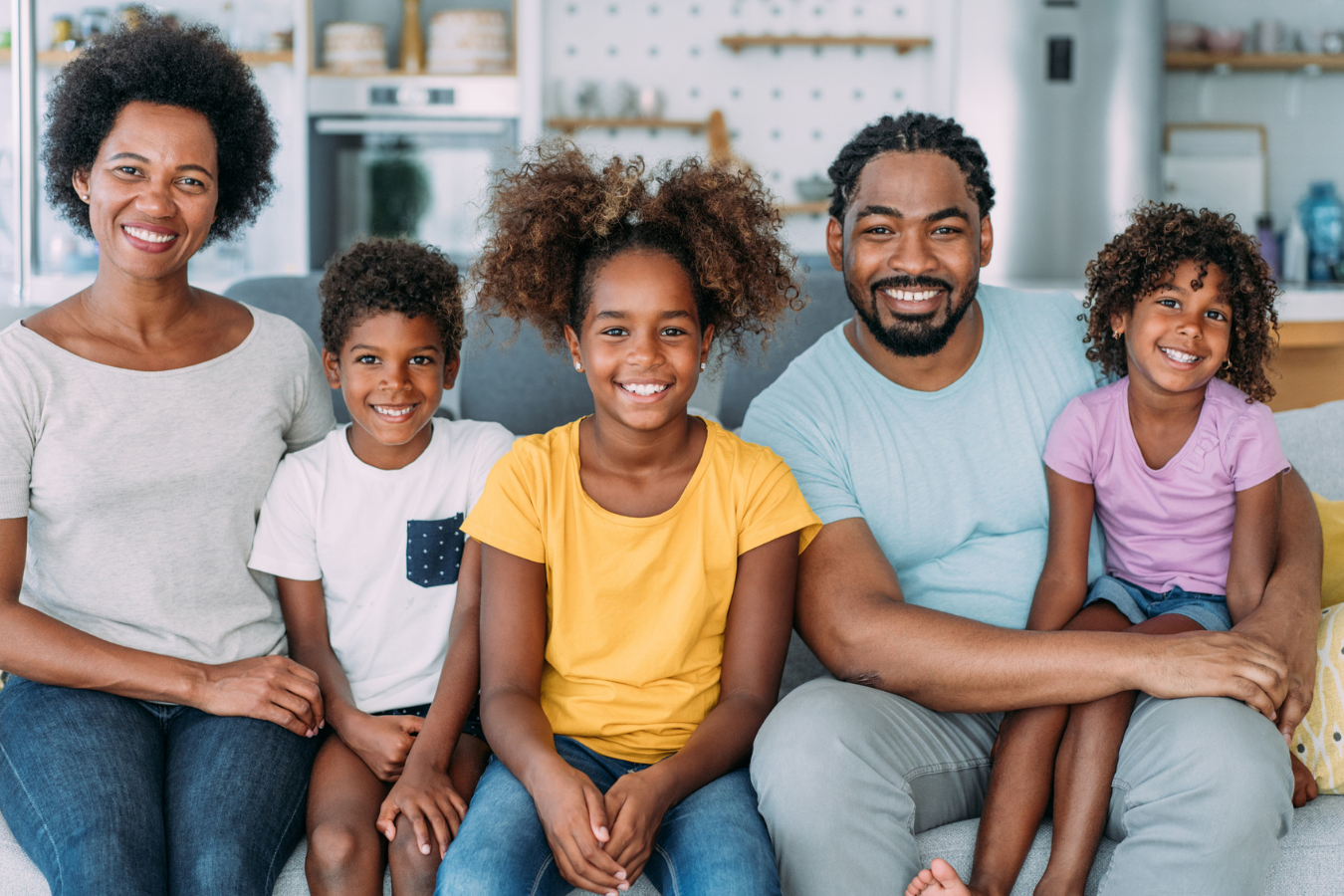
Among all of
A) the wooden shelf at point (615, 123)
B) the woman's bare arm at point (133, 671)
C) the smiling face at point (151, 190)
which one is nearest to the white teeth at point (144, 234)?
the smiling face at point (151, 190)

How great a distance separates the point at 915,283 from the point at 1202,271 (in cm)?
38

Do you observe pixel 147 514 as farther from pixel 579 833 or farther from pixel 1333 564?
pixel 1333 564

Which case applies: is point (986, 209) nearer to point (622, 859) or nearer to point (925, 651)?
point (925, 651)

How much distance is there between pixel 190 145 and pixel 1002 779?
1339 mm

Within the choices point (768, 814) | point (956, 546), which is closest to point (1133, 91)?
point (956, 546)

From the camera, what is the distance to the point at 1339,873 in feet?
4.20

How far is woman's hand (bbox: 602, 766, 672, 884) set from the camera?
1.13 m

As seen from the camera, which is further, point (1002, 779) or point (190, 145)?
point (190, 145)

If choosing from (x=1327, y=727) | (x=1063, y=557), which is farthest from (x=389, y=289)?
(x=1327, y=727)

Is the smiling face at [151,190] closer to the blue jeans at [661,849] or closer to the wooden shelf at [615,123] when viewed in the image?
the blue jeans at [661,849]

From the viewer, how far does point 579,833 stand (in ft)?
3.71

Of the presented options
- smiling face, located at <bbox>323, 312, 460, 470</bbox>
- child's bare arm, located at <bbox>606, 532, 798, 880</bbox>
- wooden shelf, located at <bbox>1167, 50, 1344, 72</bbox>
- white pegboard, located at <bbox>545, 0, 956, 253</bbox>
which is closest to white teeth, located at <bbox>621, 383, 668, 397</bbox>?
child's bare arm, located at <bbox>606, 532, 798, 880</bbox>

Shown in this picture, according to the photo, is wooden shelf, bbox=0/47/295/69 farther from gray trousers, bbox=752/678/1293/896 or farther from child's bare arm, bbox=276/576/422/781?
gray trousers, bbox=752/678/1293/896

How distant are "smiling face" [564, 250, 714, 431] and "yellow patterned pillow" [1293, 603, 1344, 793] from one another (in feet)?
2.93
